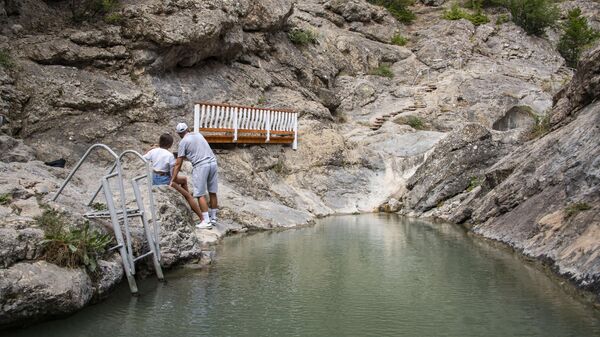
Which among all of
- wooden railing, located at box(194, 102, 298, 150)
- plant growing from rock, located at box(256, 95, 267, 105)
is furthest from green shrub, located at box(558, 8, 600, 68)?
wooden railing, located at box(194, 102, 298, 150)

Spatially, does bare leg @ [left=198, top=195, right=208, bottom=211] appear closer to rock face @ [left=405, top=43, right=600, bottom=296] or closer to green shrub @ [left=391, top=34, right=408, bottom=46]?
rock face @ [left=405, top=43, right=600, bottom=296]

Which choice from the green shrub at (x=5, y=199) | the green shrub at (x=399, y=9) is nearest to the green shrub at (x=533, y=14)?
the green shrub at (x=399, y=9)

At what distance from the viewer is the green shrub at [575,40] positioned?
3700 cm

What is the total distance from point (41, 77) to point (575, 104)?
46.9 feet

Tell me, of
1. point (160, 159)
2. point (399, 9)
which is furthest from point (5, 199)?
point (399, 9)

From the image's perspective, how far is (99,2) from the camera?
1791 cm

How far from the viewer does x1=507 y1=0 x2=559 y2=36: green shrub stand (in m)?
37.5

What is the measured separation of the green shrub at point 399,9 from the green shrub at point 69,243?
35.9 m

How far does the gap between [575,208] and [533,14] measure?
1286 inches

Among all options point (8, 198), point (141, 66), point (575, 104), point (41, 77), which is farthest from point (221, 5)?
point (8, 198)

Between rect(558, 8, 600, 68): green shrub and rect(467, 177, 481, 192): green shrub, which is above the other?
rect(558, 8, 600, 68): green shrub

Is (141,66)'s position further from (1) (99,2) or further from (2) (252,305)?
(2) (252,305)

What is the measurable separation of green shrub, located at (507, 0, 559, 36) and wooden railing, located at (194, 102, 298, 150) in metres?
25.2

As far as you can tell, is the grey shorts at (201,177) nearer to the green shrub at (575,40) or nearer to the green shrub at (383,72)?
the green shrub at (383,72)
